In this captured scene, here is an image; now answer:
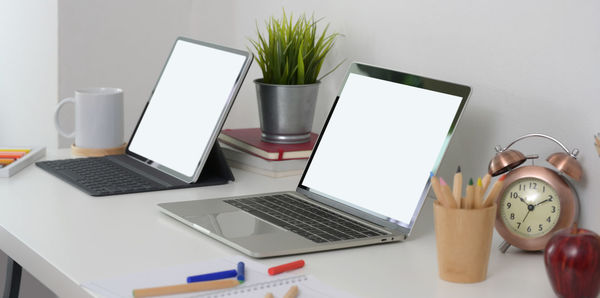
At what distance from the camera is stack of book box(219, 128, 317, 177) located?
1473 mm

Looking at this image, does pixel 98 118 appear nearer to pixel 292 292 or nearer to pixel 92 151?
pixel 92 151

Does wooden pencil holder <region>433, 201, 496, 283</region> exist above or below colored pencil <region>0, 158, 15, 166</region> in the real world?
above

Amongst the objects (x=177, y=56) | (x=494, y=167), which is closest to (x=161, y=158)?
(x=177, y=56)

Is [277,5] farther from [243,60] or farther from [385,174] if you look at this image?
[385,174]

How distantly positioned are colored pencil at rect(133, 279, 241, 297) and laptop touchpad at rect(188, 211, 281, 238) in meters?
0.18

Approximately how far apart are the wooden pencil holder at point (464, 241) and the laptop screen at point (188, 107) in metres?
0.60

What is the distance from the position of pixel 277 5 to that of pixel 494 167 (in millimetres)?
937

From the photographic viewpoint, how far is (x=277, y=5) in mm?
1861

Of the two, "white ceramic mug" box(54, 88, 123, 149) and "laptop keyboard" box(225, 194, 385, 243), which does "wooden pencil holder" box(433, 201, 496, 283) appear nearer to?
"laptop keyboard" box(225, 194, 385, 243)

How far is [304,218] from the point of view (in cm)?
117

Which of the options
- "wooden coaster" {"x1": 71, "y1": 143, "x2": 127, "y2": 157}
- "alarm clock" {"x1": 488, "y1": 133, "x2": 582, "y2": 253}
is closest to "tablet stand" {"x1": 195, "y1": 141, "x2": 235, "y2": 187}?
"wooden coaster" {"x1": 71, "y1": 143, "x2": 127, "y2": 157}

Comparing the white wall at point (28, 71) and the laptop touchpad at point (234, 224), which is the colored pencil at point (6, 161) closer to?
the laptop touchpad at point (234, 224)

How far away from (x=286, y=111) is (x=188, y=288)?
0.69 m

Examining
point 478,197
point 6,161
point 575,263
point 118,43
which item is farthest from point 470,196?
point 118,43
